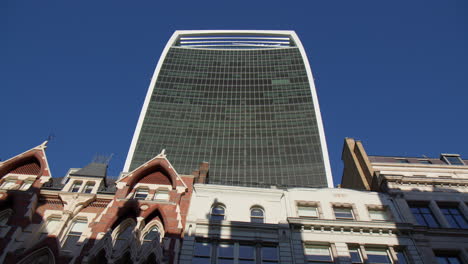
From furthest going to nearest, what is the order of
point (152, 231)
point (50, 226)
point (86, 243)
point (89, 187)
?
point (89, 187)
point (50, 226)
point (152, 231)
point (86, 243)

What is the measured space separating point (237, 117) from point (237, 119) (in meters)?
0.94

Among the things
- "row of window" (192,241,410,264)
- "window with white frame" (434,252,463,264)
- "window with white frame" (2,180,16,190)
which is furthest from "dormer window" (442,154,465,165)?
"window with white frame" (2,180,16,190)

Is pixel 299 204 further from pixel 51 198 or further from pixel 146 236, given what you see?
pixel 51 198

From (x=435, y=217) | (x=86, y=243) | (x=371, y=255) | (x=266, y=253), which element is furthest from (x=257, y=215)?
(x=435, y=217)

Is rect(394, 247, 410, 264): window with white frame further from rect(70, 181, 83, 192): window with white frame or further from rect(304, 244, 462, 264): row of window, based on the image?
rect(70, 181, 83, 192): window with white frame

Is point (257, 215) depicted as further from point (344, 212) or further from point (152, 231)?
point (152, 231)

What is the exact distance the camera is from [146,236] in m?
27.9

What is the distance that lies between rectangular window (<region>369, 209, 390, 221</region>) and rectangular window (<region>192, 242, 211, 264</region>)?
1484cm

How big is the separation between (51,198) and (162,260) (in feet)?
40.1

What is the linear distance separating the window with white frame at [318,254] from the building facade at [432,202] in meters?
7.10

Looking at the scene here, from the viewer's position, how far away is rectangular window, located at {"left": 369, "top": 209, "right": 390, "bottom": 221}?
31375 millimetres

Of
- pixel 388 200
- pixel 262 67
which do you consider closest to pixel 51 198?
pixel 388 200

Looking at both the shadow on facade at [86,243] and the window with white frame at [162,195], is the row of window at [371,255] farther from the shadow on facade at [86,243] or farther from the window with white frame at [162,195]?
the window with white frame at [162,195]

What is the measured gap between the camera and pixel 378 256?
90.7 feet
